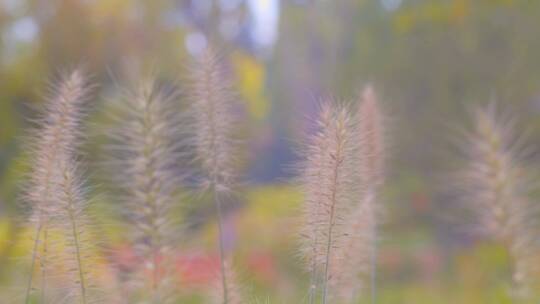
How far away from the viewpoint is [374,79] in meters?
8.89

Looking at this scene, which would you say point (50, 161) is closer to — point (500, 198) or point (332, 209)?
point (332, 209)

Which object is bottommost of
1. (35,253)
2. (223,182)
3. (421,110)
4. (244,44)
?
(35,253)

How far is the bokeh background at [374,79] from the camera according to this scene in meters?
6.30

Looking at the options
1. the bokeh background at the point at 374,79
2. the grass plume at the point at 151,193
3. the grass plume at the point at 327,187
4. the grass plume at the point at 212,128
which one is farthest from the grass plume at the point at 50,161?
the bokeh background at the point at 374,79

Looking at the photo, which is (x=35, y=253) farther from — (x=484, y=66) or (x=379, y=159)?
(x=484, y=66)

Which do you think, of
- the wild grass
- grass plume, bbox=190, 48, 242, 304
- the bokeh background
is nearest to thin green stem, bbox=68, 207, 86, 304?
the wild grass

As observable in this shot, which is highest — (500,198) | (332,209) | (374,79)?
(374,79)

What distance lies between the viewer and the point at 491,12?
8727 millimetres

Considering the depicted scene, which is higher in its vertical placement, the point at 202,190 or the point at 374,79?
the point at 374,79

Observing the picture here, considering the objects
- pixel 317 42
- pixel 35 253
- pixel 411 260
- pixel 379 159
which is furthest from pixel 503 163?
pixel 317 42

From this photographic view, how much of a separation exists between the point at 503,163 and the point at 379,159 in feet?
1.14

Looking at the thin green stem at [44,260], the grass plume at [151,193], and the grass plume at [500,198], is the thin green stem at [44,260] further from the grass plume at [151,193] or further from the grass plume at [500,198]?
the grass plume at [500,198]

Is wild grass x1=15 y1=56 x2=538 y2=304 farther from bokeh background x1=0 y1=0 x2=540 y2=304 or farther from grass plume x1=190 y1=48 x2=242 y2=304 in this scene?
bokeh background x1=0 y1=0 x2=540 y2=304

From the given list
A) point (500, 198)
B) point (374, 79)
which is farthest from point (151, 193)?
point (374, 79)
